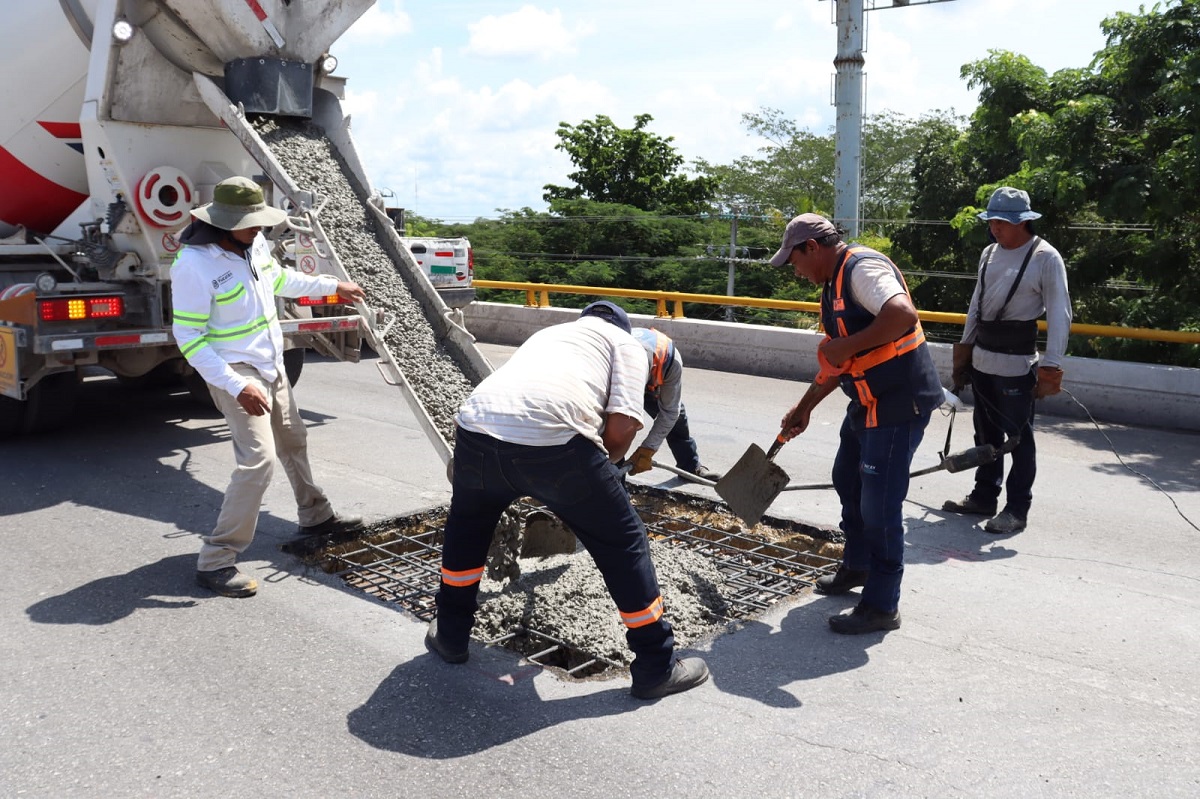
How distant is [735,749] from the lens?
11.3ft

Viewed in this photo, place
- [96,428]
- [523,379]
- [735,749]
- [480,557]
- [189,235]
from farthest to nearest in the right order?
[96,428]
[189,235]
[480,557]
[523,379]
[735,749]

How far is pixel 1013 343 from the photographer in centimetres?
596

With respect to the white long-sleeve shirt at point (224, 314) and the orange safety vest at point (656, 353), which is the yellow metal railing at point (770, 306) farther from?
the white long-sleeve shirt at point (224, 314)

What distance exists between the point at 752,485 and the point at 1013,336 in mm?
1913

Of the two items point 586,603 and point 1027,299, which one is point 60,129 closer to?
point 586,603

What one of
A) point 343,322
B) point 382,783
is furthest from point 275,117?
point 382,783

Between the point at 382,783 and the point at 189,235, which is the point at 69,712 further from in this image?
the point at 189,235

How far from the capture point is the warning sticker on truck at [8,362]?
A: 7.02m

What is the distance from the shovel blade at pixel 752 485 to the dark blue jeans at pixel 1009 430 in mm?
1605

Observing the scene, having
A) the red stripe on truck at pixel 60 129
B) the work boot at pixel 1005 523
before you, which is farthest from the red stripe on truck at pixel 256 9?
the work boot at pixel 1005 523

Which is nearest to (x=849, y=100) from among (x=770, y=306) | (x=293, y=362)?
(x=770, y=306)

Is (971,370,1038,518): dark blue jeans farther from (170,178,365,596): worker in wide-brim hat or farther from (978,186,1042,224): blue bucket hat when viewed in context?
(170,178,365,596): worker in wide-brim hat

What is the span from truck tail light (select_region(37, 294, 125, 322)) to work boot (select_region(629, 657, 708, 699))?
5.11 meters

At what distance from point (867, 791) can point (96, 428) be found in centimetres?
724
